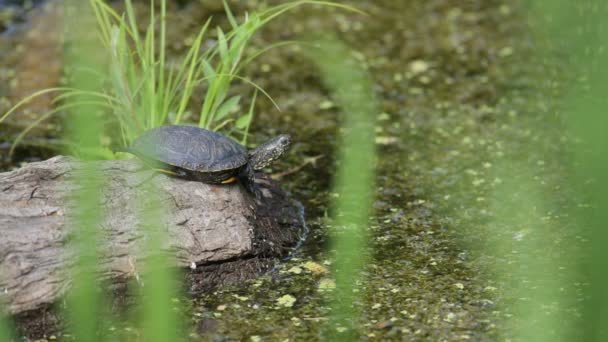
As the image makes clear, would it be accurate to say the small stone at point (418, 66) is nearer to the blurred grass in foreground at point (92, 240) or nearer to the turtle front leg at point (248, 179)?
the turtle front leg at point (248, 179)

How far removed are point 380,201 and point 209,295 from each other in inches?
51.6

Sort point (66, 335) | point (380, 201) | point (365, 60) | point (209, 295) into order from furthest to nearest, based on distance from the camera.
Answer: point (365, 60)
point (380, 201)
point (209, 295)
point (66, 335)

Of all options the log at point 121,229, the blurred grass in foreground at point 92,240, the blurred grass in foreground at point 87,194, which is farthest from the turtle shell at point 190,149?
the blurred grass in foreground at point 87,194

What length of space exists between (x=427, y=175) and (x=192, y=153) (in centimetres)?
168

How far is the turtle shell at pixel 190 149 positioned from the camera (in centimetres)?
327

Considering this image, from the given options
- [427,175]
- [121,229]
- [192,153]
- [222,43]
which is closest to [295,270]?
[192,153]

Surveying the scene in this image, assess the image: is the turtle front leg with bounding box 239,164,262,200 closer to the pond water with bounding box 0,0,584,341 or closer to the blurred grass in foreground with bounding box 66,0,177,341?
the pond water with bounding box 0,0,584,341

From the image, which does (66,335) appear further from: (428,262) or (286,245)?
(428,262)

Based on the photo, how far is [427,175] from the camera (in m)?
4.48

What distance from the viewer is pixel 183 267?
3.14m

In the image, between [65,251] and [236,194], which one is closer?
[65,251]

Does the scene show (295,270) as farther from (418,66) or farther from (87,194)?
(418,66)

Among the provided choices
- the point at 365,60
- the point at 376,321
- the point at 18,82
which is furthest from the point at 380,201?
the point at 18,82

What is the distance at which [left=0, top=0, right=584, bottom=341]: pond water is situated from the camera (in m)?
2.93
